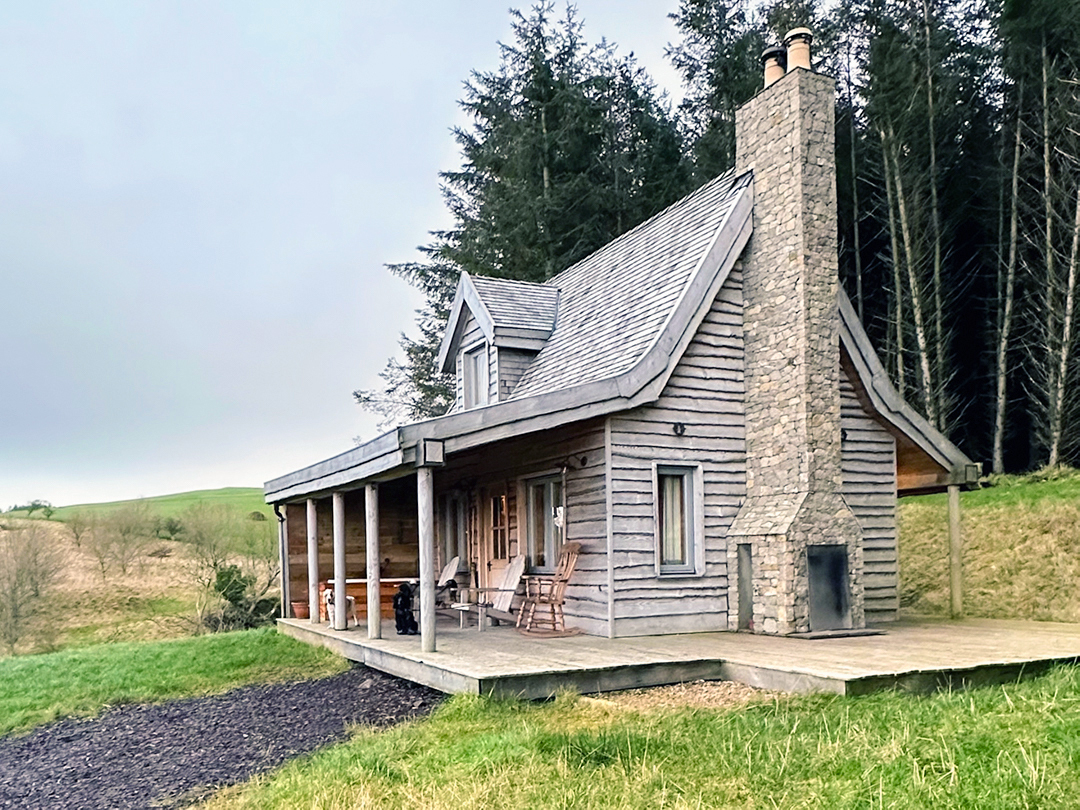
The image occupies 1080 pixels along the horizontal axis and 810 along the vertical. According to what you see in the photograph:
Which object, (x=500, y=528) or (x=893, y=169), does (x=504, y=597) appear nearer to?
(x=500, y=528)

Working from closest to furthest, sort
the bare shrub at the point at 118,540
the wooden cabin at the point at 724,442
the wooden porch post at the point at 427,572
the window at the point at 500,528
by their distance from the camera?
1. the wooden porch post at the point at 427,572
2. the wooden cabin at the point at 724,442
3. the window at the point at 500,528
4. the bare shrub at the point at 118,540

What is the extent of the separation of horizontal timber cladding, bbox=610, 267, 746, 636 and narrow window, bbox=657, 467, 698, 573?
16 cm

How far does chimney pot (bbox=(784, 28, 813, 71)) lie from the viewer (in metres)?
11.2

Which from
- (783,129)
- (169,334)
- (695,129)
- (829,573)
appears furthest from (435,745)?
(695,129)

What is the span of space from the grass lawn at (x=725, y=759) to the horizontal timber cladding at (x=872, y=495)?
16.8 feet

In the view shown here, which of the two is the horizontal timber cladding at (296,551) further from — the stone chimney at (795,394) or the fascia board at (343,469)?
the stone chimney at (795,394)

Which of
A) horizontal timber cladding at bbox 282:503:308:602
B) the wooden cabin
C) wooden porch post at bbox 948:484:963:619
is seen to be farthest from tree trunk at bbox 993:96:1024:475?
horizontal timber cladding at bbox 282:503:308:602

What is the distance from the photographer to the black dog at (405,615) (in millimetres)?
11273

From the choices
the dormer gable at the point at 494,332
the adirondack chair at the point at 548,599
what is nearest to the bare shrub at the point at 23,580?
the dormer gable at the point at 494,332

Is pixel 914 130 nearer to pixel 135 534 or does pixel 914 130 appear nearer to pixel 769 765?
pixel 769 765

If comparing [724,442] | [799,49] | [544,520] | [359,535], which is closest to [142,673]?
[359,535]

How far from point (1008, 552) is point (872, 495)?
488 cm

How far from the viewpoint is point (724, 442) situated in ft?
37.9

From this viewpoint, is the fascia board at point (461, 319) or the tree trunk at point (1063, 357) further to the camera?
the tree trunk at point (1063, 357)
